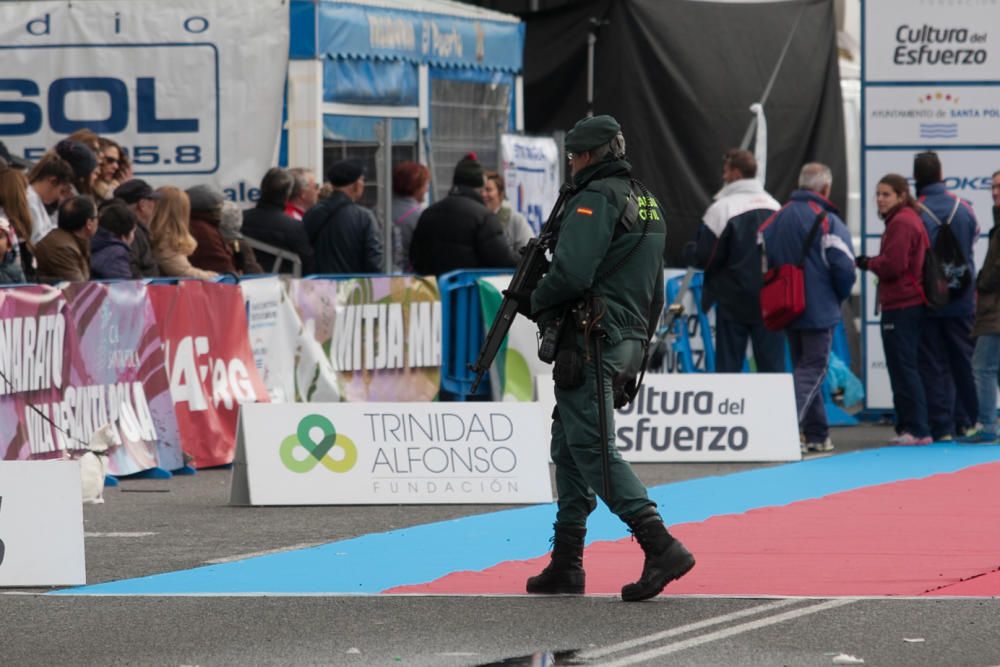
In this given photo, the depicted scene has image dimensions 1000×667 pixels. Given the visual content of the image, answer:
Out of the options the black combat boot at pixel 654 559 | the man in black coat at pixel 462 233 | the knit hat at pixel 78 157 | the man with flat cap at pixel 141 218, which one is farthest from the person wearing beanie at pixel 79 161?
the black combat boot at pixel 654 559

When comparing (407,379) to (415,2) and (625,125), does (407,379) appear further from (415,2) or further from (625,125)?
(625,125)

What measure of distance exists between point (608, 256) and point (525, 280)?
0.41 m

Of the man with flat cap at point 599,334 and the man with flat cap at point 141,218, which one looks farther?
the man with flat cap at point 141,218

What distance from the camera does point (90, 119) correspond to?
747 inches

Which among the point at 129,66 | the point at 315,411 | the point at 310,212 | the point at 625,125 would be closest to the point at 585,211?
the point at 315,411

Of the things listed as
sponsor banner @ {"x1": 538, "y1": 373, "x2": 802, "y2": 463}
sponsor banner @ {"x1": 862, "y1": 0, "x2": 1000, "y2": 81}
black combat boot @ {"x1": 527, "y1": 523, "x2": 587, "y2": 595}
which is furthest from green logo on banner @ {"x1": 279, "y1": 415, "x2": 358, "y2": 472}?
sponsor banner @ {"x1": 862, "y1": 0, "x2": 1000, "y2": 81}

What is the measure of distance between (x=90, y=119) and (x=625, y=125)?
589 centimetres

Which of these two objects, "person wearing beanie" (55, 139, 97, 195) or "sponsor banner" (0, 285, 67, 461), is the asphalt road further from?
"person wearing beanie" (55, 139, 97, 195)

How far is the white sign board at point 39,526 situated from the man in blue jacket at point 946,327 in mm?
9000

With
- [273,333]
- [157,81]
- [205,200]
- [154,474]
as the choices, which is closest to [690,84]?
[157,81]

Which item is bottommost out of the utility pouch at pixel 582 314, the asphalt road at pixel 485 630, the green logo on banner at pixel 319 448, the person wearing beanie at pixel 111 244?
the asphalt road at pixel 485 630

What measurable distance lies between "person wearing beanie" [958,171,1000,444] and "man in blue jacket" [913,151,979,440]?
0.20m

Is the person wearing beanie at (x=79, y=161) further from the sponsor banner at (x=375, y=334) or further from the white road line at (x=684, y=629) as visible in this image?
the white road line at (x=684, y=629)

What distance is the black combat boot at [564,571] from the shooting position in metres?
9.03
